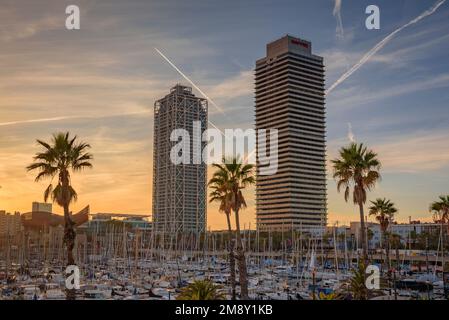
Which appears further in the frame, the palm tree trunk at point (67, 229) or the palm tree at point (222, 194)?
the palm tree at point (222, 194)

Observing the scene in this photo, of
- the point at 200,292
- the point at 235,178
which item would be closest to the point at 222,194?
the point at 235,178

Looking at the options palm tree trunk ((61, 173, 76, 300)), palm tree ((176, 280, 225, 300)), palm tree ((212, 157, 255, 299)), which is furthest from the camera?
palm tree ((212, 157, 255, 299))

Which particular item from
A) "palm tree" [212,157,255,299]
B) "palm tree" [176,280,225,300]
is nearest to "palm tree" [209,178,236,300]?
"palm tree" [212,157,255,299]

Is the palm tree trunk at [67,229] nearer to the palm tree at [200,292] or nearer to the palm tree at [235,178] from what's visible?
the palm tree at [200,292]

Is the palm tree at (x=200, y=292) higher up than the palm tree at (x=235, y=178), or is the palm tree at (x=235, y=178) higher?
the palm tree at (x=235, y=178)

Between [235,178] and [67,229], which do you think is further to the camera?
[235,178]

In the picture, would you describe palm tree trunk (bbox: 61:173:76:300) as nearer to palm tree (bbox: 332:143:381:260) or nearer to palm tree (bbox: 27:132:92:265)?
palm tree (bbox: 27:132:92:265)

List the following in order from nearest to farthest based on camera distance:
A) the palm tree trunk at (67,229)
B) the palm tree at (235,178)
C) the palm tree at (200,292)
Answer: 1. the palm tree at (200,292)
2. the palm tree trunk at (67,229)
3. the palm tree at (235,178)

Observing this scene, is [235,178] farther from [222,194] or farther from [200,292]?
[200,292]

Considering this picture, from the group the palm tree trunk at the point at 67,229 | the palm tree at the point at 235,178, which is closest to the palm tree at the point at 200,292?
the palm tree trunk at the point at 67,229

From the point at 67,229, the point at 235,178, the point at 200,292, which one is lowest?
the point at 200,292

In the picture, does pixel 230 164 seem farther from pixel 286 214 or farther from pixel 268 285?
pixel 286 214

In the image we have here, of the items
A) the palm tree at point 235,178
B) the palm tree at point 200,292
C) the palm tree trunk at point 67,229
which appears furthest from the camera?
the palm tree at point 235,178
